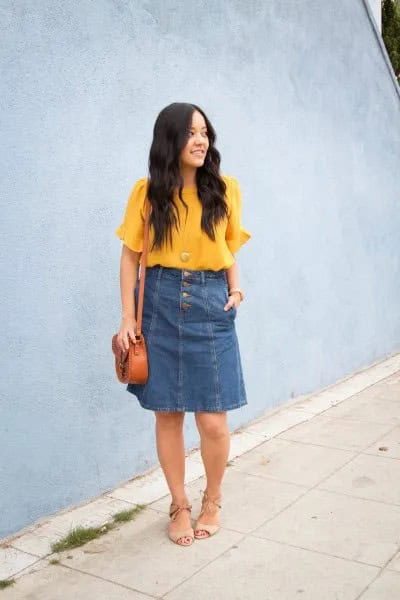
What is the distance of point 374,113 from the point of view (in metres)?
6.03

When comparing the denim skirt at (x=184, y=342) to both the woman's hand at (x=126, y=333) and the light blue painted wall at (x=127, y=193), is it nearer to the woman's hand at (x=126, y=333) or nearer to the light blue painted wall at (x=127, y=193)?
the woman's hand at (x=126, y=333)

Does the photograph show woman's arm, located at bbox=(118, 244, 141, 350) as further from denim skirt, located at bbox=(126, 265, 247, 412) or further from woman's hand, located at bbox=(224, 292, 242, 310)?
woman's hand, located at bbox=(224, 292, 242, 310)

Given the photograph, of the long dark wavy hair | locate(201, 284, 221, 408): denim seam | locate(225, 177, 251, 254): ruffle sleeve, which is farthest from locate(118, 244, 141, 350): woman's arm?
locate(225, 177, 251, 254): ruffle sleeve

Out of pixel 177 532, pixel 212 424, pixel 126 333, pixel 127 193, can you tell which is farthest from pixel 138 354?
pixel 127 193

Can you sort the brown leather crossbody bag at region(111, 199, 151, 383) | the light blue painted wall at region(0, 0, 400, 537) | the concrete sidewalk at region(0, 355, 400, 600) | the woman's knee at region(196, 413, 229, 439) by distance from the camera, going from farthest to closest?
the light blue painted wall at region(0, 0, 400, 537) < the woman's knee at region(196, 413, 229, 439) < the brown leather crossbody bag at region(111, 199, 151, 383) < the concrete sidewalk at region(0, 355, 400, 600)

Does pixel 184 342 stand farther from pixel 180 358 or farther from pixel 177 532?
pixel 177 532

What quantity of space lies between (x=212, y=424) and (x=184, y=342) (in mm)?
366

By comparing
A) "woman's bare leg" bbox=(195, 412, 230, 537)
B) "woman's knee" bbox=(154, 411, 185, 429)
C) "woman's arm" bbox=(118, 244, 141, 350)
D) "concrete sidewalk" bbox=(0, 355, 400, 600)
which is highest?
"woman's arm" bbox=(118, 244, 141, 350)

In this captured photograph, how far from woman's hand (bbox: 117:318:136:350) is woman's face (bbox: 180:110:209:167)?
668 mm

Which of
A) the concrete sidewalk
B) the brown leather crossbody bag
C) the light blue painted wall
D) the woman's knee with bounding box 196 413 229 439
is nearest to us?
the concrete sidewalk

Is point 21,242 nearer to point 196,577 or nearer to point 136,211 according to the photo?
point 136,211

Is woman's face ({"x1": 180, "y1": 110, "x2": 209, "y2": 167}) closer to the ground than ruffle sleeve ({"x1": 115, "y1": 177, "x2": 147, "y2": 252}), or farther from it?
farther from it

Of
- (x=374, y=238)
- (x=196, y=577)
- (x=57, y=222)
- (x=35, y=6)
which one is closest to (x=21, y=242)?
(x=57, y=222)

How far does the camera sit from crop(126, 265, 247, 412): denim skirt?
2.71 meters
